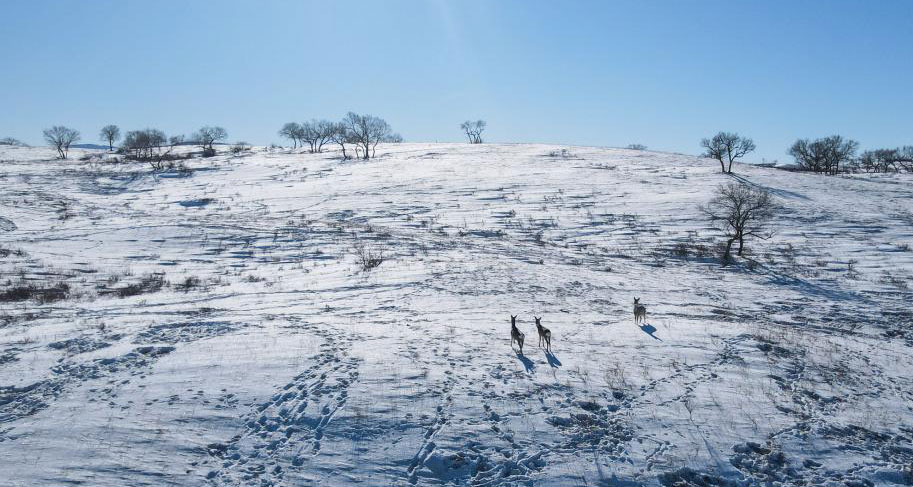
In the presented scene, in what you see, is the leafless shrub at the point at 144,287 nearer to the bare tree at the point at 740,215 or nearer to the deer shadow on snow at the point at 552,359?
the deer shadow on snow at the point at 552,359

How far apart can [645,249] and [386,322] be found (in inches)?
842

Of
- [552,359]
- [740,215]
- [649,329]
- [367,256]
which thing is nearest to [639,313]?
[649,329]

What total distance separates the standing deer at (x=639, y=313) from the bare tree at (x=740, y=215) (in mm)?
14921

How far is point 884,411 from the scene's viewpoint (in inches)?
395

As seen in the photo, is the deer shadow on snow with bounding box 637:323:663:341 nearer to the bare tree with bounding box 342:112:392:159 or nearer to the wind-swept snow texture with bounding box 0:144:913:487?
the wind-swept snow texture with bounding box 0:144:913:487

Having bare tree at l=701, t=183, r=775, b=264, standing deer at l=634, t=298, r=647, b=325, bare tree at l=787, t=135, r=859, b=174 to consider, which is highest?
bare tree at l=787, t=135, r=859, b=174

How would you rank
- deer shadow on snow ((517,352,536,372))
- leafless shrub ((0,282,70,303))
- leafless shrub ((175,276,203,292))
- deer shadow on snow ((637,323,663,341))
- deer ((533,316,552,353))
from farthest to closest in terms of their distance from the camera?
leafless shrub ((175,276,203,292)) → leafless shrub ((0,282,70,303)) → deer shadow on snow ((637,323,663,341)) → deer ((533,316,552,353)) → deer shadow on snow ((517,352,536,372))

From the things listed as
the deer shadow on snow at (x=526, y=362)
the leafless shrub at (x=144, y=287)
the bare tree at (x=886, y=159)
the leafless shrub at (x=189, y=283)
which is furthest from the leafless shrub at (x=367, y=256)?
the bare tree at (x=886, y=159)

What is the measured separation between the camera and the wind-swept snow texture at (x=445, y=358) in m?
8.03

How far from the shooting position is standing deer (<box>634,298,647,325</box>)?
15.2 metres

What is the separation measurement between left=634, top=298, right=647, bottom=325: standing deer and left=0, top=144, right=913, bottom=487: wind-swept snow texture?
47 centimetres

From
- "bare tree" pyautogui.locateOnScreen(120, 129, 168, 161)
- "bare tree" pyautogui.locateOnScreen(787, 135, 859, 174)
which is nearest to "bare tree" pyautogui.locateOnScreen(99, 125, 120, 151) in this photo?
"bare tree" pyautogui.locateOnScreen(120, 129, 168, 161)

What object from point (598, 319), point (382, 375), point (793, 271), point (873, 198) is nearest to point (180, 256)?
point (382, 375)

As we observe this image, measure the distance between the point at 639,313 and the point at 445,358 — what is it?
287 inches
